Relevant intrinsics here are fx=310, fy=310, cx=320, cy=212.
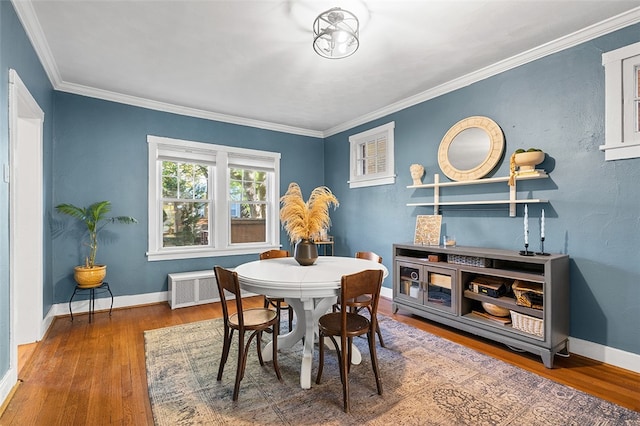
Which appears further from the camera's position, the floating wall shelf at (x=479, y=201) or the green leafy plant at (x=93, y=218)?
the green leafy plant at (x=93, y=218)

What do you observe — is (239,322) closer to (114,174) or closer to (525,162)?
(525,162)

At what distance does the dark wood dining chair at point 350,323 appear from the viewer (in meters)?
1.87

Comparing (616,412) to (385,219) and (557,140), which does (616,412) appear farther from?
(385,219)

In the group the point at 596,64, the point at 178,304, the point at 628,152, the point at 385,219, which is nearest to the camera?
the point at 628,152

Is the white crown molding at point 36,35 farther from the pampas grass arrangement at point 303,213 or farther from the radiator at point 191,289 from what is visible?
the radiator at point 191,289

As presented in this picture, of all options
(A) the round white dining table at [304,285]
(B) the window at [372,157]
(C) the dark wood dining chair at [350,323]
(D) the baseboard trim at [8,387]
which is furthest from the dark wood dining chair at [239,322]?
(B) the window at [372,157]

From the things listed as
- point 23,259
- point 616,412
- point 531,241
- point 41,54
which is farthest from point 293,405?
point 41,54

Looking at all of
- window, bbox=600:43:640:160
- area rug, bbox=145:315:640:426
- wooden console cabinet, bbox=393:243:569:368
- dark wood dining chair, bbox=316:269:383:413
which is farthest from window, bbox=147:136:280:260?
window, bbox=600:43:640:160

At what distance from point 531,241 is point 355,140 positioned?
2.93 metres

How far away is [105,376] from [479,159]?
390 cm

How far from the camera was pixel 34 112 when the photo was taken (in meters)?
2.84

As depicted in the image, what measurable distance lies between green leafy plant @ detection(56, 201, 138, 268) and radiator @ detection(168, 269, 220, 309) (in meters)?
0.92

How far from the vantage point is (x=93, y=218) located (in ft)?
12.2

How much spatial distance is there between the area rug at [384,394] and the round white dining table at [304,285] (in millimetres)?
203
